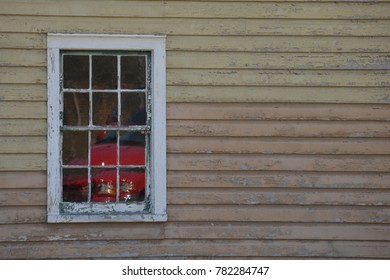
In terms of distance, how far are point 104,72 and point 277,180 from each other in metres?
1.82

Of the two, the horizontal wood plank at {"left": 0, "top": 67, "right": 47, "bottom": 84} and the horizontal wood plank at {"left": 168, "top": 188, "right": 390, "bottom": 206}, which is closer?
the horizontal wood plank at {"left": 0, "top": 67, "right": 47, "bottom": 84}

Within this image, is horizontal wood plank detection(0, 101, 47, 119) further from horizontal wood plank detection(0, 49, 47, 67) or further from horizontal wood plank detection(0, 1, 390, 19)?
horizontal wood plank detection(0, 1, 390, 19)

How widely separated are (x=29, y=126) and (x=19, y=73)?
47 centimetres

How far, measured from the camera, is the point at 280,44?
22.4 feet

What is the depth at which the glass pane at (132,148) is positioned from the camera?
681cm

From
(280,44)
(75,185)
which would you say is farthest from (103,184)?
(280,44)

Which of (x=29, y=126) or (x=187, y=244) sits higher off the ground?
(x=29, y=126)

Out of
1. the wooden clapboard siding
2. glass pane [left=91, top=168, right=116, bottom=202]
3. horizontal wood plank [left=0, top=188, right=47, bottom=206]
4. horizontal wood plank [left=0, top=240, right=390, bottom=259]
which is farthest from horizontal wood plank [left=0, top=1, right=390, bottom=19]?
horizontal wood plank [left=0, top=240, right=390, bottom=259]

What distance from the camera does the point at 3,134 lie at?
661 cm

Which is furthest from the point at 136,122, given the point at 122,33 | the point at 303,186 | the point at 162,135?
the point at 303,186

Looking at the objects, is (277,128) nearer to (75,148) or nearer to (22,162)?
(75,148)

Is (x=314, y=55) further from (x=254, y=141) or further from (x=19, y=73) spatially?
(x=19, y=73)

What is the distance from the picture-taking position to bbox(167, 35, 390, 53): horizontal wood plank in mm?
6773

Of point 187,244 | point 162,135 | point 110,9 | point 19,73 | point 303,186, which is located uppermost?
point 110,9
